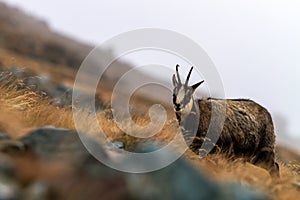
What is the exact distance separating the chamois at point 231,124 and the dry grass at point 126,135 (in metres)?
0.35

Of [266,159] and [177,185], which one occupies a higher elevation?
[177,185]

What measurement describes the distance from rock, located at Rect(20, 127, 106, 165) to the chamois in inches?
128

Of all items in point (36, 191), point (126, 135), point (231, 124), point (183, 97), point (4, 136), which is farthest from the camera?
point (183, 97)

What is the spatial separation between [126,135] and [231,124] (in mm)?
2265

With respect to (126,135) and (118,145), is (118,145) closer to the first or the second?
(118,145)

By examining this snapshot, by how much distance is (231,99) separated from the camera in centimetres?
984

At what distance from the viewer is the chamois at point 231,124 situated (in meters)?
8.89

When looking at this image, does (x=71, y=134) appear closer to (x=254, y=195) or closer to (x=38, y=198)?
(x=38, y=198)

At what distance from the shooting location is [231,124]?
9.05m

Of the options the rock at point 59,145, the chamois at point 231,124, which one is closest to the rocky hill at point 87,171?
the rock at point 59,145

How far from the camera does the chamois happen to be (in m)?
8.89

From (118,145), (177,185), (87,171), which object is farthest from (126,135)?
(177,185)

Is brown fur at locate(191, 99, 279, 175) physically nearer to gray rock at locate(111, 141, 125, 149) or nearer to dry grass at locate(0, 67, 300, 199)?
dry grass at locate(0, 67, 300, 199)

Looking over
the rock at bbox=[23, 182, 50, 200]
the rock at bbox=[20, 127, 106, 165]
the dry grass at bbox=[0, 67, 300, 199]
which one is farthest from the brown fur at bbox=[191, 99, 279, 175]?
the rock at bbox=[23, 182, 50, 200]
